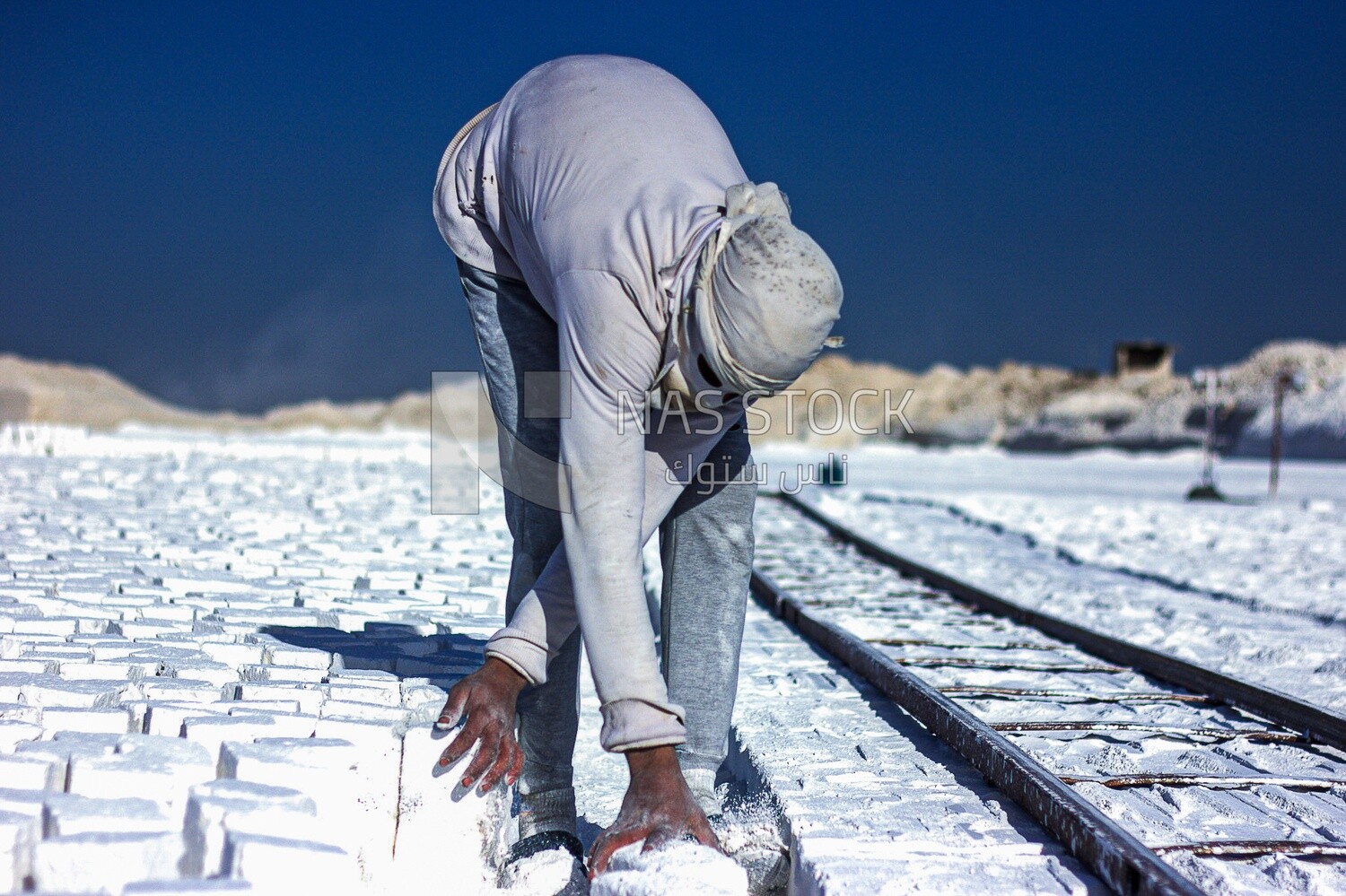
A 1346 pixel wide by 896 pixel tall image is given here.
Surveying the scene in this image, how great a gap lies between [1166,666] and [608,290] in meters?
3.16

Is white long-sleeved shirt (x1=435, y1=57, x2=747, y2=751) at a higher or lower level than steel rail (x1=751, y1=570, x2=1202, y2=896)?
higher

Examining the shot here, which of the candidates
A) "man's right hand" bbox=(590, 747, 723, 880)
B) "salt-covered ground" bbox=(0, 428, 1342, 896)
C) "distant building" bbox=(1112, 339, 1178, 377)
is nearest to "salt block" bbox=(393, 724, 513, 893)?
"salt-covered ground" bbox=(0, 428, 1342, 896)

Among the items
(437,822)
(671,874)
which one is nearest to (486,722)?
(437,822)

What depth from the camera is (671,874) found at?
1907mm

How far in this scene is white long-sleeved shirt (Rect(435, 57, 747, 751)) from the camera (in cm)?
194

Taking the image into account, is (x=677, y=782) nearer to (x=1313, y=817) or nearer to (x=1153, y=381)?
(x=1313, y=817)

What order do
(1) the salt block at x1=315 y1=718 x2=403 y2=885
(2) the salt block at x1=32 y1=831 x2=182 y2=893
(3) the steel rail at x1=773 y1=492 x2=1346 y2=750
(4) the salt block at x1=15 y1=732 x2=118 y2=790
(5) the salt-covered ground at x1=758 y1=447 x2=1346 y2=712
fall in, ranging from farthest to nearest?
1. (5) the salt-covered ground at x1=758 y1=447 x2=1346 y2=712
2. (3) the steel rail at x1=773 y1=492 x2=1346 y2=750
3. (1) the salt block at x1=315 y1=718 x2=403 y2=885
4. (4) the salt block at x1=15 y1=732 x2=118 y2=790
5. (2) the salt block at x1=32 y1=831 x2=182 y2=893

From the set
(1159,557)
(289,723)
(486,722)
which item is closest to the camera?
(486,722)

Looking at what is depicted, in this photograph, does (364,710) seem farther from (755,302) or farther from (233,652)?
(755,302)

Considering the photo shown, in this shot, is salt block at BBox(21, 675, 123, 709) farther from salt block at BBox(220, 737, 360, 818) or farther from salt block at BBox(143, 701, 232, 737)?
salt block at BBox(220, 737, 360, 818)

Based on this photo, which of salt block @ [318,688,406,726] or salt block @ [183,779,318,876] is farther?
salt block @ [318,688,406,726]

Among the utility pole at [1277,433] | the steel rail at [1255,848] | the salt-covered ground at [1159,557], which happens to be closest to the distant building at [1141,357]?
the utility pole at [1277,433]

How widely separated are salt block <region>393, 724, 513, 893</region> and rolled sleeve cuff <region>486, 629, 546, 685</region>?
190mm

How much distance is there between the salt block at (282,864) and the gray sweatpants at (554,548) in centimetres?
71
